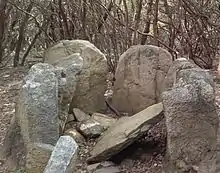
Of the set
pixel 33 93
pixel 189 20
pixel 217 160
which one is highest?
pixel 189 20

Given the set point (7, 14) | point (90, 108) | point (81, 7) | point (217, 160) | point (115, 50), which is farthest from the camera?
point (7, 14)

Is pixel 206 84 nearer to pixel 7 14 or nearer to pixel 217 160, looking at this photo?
pixel 217 160

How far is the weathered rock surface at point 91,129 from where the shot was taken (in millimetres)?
4035

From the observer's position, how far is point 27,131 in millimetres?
3598

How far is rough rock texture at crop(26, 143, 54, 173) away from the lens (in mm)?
3396

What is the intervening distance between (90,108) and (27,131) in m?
0.92

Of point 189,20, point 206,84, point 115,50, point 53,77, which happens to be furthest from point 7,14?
point 206,84

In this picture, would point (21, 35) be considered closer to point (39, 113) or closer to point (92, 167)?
point (39, 113)

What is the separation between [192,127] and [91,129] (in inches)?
41.7

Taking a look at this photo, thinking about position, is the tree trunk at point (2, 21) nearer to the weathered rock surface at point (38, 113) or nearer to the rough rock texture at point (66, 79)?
the rough rock texture at point (66, 79)

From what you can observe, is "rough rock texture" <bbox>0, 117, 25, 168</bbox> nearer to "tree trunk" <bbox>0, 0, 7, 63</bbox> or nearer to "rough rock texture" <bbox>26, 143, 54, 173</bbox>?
"rough rock texture" <bbox>26, 143, 54, 173</bbox>

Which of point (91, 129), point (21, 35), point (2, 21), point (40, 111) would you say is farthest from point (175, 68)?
point (21, 35)

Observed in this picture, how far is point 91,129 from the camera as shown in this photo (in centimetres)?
406

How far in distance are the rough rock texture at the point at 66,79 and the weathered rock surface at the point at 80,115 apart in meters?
0.20
